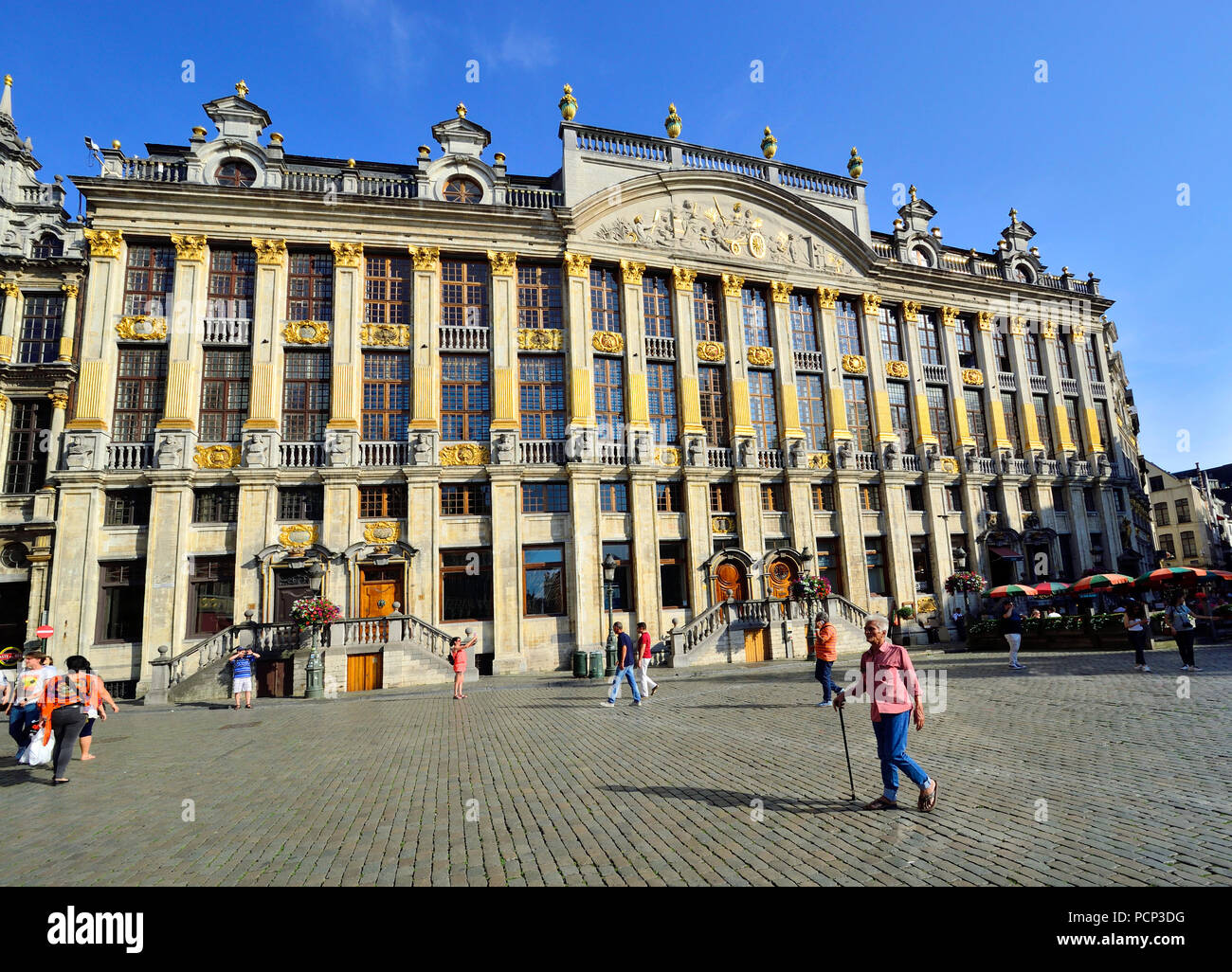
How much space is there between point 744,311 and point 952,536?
1518 centimetres

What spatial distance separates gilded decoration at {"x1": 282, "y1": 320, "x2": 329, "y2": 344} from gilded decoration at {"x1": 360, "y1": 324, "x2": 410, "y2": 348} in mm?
1476

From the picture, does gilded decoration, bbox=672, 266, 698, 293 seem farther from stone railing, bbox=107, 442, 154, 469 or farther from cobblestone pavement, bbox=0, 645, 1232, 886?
stone railing, bbox=107, 442, 154, 469

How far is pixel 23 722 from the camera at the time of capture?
31.0 feet

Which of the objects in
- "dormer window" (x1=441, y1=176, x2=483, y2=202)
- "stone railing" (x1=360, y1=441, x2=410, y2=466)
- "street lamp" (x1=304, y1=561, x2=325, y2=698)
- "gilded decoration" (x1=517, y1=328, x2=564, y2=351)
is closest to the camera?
"street lamp" (x1=304, y1=561, x2=325, y2=698)

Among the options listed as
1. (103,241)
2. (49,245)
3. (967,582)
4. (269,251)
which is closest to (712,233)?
(269,251)

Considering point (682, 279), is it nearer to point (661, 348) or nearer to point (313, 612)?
point (661, 348)

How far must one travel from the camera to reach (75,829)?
6.75 metres

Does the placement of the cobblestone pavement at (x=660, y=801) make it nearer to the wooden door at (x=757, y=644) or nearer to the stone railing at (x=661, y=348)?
the wooden door at (x=757, y=644)

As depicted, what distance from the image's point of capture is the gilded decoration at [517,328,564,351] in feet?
89.6

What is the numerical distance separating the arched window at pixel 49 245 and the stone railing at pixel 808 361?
32.3 m

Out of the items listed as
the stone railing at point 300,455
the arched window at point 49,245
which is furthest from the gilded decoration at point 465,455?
the arched window at point 49,245

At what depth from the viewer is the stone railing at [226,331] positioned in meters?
24.9

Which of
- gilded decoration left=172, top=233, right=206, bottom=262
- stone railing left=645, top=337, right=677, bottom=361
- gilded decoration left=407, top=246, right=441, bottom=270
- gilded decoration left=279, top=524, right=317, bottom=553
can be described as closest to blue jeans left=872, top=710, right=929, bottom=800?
gilded decoration left=279, top=524, right=317, bottom=553

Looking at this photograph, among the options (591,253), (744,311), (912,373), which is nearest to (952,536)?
(912,373)
